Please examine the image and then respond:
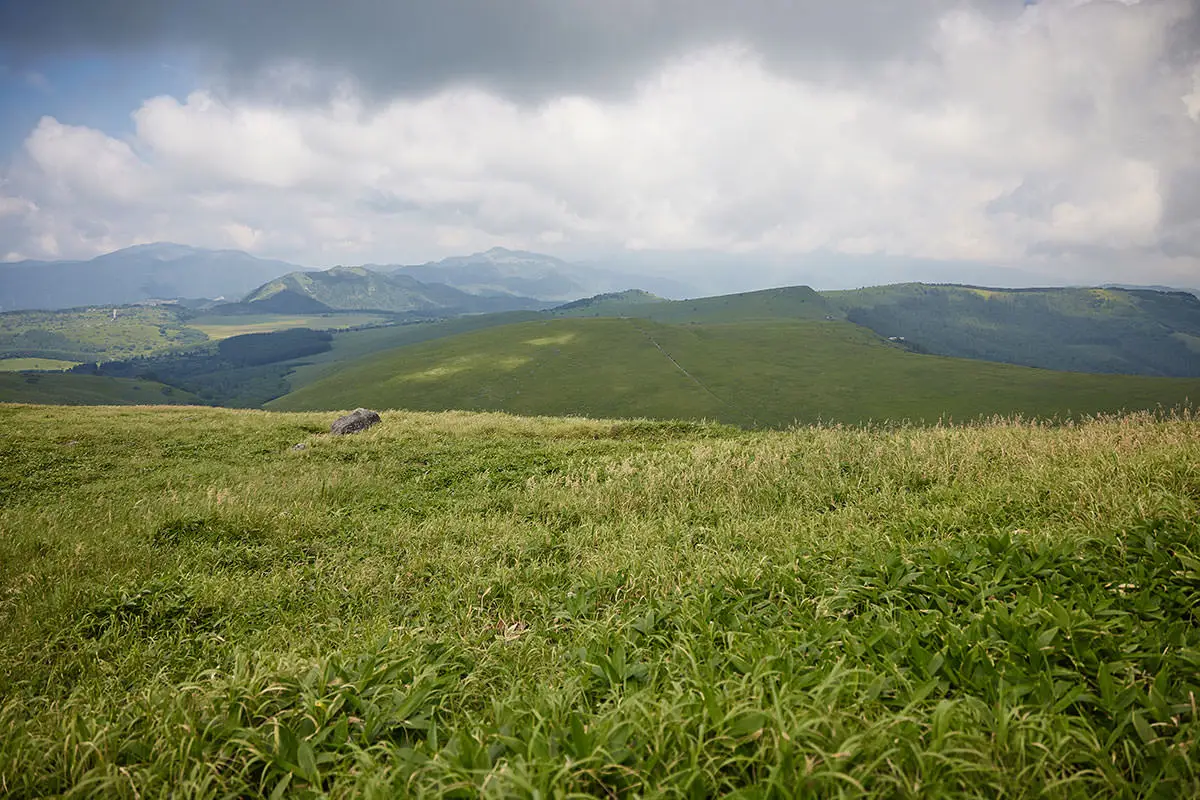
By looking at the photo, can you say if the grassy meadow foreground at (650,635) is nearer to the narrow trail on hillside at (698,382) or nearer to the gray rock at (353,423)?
the gray rock at (353,423)

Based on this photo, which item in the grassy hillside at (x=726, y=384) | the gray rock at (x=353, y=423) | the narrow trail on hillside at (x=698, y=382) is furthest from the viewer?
the narrow trail on hillside at (x=698, y=382)

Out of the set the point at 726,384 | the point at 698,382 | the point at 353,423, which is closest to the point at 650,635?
the point at 353,423

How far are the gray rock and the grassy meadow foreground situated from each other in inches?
576

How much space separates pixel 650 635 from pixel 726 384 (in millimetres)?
147929

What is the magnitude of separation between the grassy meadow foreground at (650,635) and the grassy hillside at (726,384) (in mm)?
108496

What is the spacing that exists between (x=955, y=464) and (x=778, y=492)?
3381 mm

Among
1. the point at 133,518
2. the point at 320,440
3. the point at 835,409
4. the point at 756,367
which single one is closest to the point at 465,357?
the point at 756,367

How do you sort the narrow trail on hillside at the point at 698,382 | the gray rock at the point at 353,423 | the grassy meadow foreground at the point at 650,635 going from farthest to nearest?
1. the narrow trail on hillside at the point at 698,382
2. the gray rock at the point at 353,423
3. the grassy meadow foreground at the point at 650,635

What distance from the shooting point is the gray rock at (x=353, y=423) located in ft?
88.1

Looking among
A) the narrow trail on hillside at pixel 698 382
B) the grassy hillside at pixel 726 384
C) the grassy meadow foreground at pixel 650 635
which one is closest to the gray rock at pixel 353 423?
the grassy meadow foreground at pixel 650 635

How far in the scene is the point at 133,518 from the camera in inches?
409

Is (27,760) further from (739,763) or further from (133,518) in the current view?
(133,518)

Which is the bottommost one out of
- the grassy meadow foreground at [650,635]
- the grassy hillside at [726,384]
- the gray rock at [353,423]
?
the grassy hillside at [726,384]

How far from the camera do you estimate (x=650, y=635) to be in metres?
5.06
